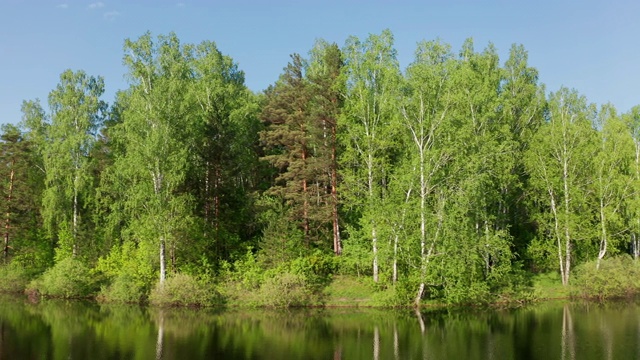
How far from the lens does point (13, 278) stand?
4888 cm

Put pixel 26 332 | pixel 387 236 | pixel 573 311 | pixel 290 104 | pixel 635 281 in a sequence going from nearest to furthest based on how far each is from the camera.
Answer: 1. pixel 26 332
2. pixel 573 311
3. pixel 387 236
4. pixel 635 281
5. pixel 290 104

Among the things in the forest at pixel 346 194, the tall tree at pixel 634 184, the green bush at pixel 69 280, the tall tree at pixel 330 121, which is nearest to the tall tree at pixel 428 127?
the forest at pixel 346 194

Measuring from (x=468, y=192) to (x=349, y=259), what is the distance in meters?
10.7

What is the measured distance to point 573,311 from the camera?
35.3 metres

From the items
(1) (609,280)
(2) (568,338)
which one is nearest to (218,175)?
(2) (568,338)

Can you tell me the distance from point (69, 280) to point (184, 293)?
41.2 ft

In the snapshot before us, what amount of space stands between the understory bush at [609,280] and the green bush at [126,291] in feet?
121

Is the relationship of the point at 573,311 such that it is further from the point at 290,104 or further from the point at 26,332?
the point at 26,332

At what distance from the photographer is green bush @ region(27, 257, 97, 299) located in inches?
1752

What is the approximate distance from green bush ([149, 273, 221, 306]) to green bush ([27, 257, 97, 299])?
9.03 meters

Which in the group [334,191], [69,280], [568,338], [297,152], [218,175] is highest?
[297,152]

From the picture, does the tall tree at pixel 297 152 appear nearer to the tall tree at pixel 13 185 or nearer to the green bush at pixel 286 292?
the green bush at pixel 286 292

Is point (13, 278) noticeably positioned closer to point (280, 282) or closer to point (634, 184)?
point (280, 282)

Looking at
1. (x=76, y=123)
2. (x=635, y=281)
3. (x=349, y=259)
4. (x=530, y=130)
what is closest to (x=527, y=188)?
(x=530, y=130)
